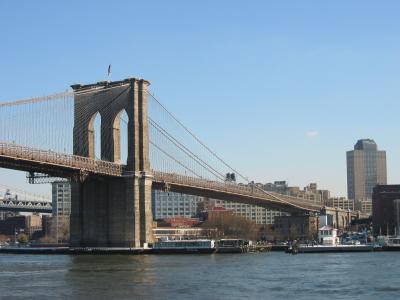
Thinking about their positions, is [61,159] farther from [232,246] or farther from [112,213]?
[232,246]

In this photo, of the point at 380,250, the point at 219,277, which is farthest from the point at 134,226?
the point at 219,277

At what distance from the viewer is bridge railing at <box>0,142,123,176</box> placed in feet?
230

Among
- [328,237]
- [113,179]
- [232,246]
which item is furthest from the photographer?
[328,237]

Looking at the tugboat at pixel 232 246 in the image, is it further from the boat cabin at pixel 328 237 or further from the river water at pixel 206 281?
the river water at pixel 206 281

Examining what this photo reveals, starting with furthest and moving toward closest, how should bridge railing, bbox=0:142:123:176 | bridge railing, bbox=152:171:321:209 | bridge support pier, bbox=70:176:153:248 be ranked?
1. bridge railing, bbox=152:171:321:209
2. bridge support pier, bbox=70:176:153:248
3. bridge railing, bbox=0:142:123:176

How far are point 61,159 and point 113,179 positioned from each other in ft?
35.3

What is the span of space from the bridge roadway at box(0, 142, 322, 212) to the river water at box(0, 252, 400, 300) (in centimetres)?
1284

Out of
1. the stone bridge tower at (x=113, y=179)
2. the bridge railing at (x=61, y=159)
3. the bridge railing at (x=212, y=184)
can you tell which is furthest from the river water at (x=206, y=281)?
the bridge railing at (x=212, y=184)

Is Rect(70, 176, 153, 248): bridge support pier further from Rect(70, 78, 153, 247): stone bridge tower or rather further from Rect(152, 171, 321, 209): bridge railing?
Rect(152, 171, 321, 209): bridge railing

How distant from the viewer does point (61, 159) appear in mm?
77125

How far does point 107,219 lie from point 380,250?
29137 mm

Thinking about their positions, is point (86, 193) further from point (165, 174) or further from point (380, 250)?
point (380, 250)

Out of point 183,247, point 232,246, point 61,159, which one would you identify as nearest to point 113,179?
point 183,247

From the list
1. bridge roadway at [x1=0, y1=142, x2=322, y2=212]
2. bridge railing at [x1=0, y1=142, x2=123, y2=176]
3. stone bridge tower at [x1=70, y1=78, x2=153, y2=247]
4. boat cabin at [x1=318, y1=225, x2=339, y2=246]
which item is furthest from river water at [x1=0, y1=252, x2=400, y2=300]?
boat cabin at [x1=318, y1=225, x2=339, y2=246]
